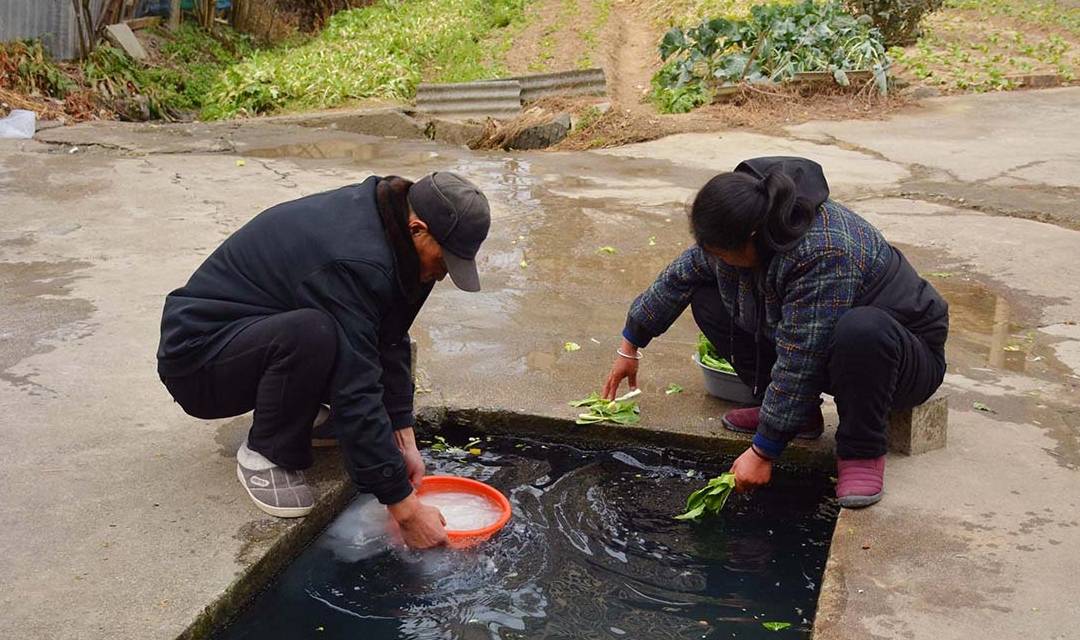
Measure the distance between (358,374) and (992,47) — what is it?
1211 centimetres

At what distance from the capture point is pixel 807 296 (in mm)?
3166

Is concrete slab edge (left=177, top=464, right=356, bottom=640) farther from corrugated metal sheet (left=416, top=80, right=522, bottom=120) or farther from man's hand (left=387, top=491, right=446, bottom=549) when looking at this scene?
corrugated metal sheet (left=416, top=80, right=522, bottom=120)

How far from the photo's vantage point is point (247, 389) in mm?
3174

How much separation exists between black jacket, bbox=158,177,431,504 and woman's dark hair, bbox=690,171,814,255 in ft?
2.67

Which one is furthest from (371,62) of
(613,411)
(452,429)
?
(613,411)

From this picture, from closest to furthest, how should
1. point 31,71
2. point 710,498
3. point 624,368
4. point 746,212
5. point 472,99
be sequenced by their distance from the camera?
point 746,212 < point 710,498 < point 624,368 < point 31,71 < point 472,99

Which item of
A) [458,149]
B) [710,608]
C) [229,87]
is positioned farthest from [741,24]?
[710,608]

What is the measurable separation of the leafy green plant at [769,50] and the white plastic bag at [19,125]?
5.89 metres

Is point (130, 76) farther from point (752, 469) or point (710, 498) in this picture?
point (752, 469)

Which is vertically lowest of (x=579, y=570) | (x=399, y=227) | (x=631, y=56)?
(x=579, y=570)

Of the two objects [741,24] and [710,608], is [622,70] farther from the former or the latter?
[710,608]

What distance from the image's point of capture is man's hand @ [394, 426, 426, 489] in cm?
332

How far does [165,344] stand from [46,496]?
57 centimetres

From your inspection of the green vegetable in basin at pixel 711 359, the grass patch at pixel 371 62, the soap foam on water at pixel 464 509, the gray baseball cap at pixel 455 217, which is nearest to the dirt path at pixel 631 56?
the grass patch at pixel 371 62
